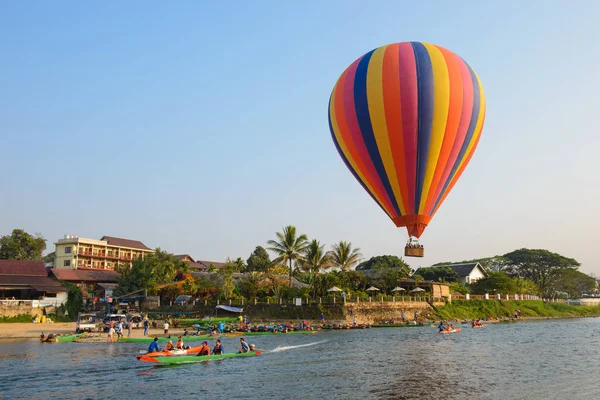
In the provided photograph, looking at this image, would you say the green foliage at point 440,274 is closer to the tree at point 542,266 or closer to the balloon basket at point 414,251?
the tree at point 542,266

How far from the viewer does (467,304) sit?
7419cm

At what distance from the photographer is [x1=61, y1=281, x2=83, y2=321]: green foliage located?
60.6 metres

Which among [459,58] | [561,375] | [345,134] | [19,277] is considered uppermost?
[459,58]

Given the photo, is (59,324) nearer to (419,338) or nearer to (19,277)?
(19,277)

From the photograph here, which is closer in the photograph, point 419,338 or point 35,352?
point 35,352

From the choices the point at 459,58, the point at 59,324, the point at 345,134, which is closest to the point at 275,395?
the point at 345,134

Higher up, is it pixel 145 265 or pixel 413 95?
pixel 413 95

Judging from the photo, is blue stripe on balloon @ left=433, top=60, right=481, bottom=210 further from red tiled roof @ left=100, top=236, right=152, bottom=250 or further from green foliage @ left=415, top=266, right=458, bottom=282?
red tiled roof @ left=100, top=236, right=152, bottom=250

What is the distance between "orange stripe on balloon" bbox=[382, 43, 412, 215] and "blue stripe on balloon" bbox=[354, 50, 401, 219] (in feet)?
2.82

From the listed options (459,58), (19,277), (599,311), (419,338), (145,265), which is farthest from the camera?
(599,311)

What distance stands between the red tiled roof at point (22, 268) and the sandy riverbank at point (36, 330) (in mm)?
10539

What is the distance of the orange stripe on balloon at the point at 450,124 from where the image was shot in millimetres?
31562

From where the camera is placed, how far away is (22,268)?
63.8 meters

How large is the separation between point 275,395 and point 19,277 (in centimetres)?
5049
